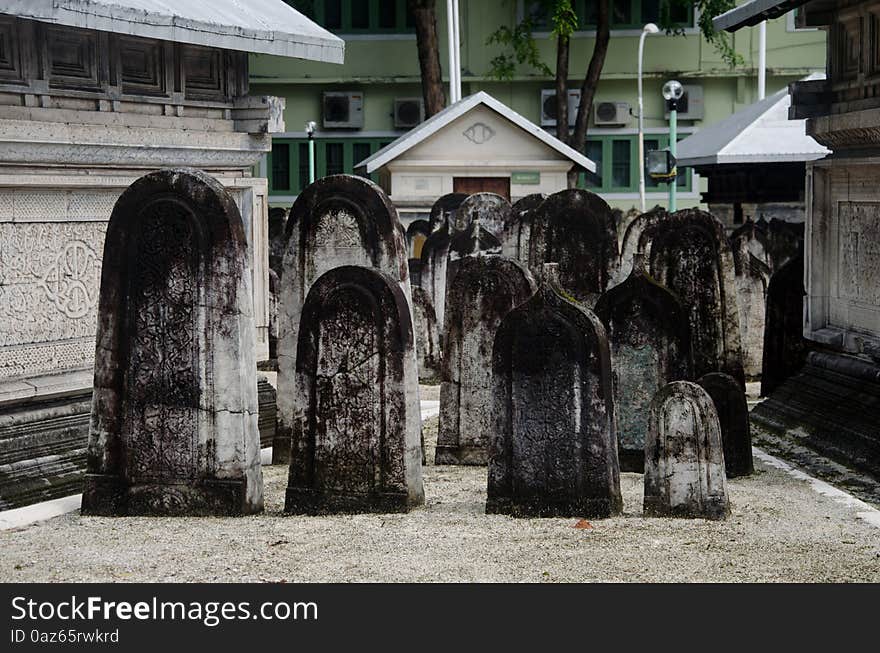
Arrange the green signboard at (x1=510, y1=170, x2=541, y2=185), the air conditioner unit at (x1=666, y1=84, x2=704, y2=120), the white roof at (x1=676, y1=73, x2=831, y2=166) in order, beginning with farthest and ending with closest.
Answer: the air conditioner unit at (x1=666, y1=84, x2=704, y2=120)
the green signboard at (x1=510, y1=170, x2=541, y2=185)
the white roof at (x1=676, y1=73, x2=831, y2=166)

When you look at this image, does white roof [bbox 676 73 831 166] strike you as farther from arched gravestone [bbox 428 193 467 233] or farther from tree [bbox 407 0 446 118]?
tree [bbox 407 0 446 118]

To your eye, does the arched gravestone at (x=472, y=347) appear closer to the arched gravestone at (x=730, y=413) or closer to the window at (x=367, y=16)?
the arched gravestone at (x=730, y=413)

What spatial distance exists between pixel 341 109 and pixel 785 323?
24.0 m

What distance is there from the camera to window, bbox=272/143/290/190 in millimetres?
35031

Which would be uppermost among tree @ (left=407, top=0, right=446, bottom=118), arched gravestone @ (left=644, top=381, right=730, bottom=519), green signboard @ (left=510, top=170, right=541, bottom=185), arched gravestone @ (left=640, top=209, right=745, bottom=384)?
tree @ (left=407, top=0, right=446, bottom=118)

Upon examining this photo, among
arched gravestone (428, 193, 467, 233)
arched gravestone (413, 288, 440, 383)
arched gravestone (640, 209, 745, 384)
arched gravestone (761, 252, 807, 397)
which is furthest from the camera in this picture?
arched gravestone (428, 193, 467, 233)

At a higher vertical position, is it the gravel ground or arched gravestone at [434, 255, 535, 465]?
arched gravestone at [434, 255, 535, 465]

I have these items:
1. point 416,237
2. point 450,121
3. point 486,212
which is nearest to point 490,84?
point 450,121

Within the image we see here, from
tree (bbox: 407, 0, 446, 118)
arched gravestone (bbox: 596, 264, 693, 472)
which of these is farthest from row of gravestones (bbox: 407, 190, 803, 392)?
tree (bbox: 407, 0, 446, 118)

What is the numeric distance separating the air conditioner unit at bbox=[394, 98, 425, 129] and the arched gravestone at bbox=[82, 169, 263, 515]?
27.3m

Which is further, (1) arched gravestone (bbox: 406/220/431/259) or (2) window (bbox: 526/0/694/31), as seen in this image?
(2) window (bbox: 526/0/694/31)

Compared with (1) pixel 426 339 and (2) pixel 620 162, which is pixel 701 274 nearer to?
(1) pixel 426 339

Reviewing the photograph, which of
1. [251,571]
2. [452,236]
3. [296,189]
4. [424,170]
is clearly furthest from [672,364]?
[296,189]

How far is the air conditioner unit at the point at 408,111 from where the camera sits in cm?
3466
